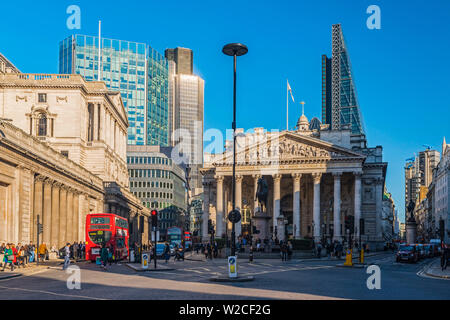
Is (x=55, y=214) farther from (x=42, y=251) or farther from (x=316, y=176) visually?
(x=316, y=176)

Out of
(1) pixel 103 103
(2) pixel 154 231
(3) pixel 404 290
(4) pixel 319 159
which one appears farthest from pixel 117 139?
(3) pixel 404 290

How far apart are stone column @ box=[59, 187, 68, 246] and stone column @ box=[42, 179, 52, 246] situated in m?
3.76

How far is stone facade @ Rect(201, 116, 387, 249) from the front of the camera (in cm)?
8356

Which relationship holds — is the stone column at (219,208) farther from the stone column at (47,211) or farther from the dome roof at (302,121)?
the dome roof at (302,121)

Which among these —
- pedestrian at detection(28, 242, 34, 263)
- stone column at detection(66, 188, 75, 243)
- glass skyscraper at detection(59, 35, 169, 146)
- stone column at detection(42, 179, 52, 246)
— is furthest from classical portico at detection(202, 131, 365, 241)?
glass skyscraper at detection(59, 35, 169, 146)

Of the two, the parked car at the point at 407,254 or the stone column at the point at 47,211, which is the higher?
the stone column at the point at 47,211

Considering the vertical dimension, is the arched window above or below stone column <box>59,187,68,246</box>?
above

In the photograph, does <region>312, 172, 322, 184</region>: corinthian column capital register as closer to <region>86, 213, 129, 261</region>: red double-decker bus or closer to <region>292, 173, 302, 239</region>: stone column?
<region>292, 173, 302, 239</region>: stone column

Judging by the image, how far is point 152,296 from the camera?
17734 mm

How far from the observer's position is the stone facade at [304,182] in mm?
83562

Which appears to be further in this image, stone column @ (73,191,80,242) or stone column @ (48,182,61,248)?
stone column @ (73,191,80,242)

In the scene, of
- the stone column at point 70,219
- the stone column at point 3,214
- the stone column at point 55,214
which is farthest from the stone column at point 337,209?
the stone column at point 3,214

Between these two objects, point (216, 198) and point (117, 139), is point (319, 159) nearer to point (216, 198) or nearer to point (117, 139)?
point (216, 198)

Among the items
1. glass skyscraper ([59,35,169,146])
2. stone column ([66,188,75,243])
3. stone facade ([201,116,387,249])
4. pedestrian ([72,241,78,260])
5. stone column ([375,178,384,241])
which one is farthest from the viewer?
glass skyscraper ([59,35,169,146])
